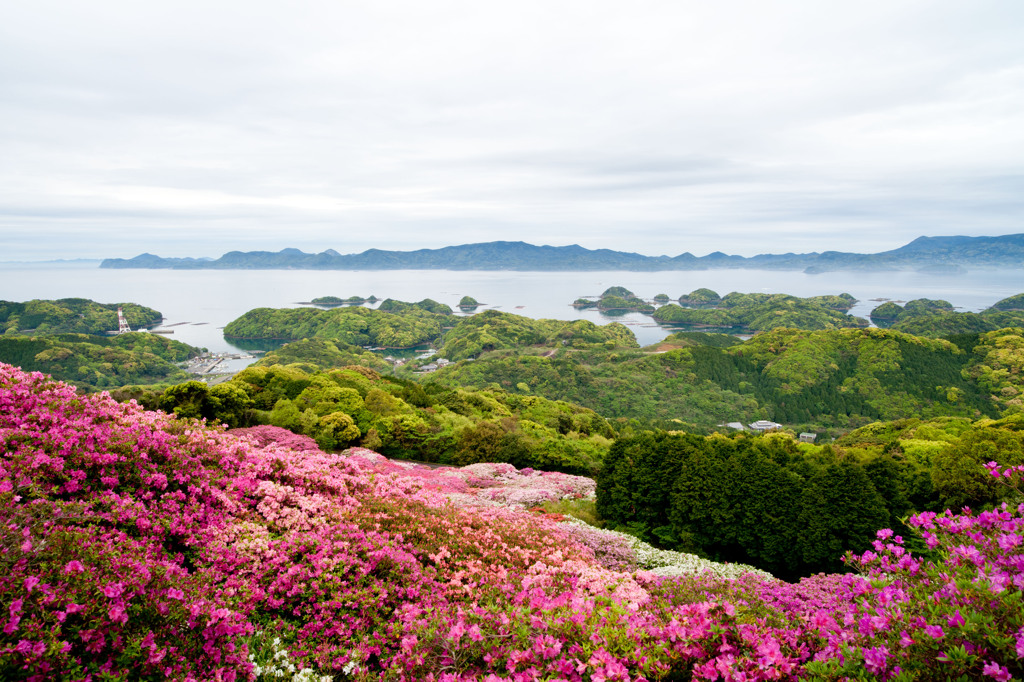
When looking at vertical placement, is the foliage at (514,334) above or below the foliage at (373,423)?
below

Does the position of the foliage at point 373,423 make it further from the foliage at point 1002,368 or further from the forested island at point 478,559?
the foliage at point 1002,368

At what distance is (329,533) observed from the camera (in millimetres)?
6961

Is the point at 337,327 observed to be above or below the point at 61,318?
below

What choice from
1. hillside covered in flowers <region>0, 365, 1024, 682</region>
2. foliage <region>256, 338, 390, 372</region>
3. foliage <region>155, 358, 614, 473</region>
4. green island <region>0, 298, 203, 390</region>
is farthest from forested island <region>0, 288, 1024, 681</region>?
foliage <region>256, 338, 390, 372</region>

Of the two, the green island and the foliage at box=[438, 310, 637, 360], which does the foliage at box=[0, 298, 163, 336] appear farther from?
the foliage at box=[438, 310, 637, 360]

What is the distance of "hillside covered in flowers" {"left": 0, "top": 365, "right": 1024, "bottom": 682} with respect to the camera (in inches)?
148

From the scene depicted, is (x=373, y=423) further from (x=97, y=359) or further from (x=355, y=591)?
(x=97, y=359)

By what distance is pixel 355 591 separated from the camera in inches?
237

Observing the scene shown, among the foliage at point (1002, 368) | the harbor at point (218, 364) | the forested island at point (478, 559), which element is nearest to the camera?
the forested island at point (478, 559)

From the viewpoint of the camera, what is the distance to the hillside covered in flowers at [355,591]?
3752 mm

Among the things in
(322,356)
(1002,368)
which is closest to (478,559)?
(1002,368)

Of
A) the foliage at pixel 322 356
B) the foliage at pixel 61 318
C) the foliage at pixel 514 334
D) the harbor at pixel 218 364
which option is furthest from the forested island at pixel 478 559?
the foliage at pixel 61 318

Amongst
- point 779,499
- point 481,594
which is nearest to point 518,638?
point 481,594

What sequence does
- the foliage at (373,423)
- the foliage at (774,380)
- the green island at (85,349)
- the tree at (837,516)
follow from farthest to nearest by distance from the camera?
the green island at (85,349)
the foliage at (774,380)
the foliage at (373,423)
the tree at (837,516)
